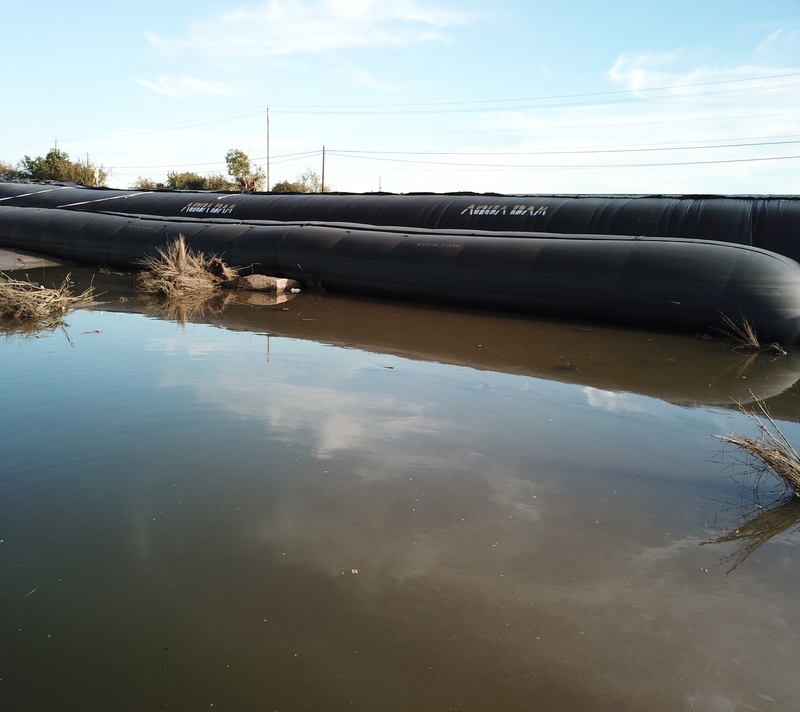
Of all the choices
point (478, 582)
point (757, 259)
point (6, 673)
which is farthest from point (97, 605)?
point (757, 259)

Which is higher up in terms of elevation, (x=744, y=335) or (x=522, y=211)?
(x=522, y=211)

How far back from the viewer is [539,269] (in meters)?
9.79

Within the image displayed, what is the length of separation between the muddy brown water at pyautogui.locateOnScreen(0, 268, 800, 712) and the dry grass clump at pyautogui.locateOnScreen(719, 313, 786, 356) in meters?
2.57

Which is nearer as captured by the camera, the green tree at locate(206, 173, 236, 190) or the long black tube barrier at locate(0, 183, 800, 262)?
the long black tube barrier at locate(0, 183, 800, 262)

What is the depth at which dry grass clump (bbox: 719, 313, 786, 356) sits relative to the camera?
816 cm

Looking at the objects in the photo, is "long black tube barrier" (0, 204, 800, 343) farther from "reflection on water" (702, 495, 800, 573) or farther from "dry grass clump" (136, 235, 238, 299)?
"reflection on water" (702, 495, 800, 573)

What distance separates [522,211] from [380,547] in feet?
37.2

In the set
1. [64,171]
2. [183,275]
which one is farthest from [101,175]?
[183,275]

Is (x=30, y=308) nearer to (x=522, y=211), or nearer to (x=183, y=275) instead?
(x=183, y=275)

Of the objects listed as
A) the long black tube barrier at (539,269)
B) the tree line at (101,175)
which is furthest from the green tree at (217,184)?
the long black tube barrier at (539,269)

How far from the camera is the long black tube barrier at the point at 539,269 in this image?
844 centimetres

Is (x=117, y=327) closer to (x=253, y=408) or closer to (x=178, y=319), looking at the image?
(x=178, y=319)

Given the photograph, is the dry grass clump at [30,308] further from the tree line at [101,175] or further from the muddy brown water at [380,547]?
the tree line at [101,175]

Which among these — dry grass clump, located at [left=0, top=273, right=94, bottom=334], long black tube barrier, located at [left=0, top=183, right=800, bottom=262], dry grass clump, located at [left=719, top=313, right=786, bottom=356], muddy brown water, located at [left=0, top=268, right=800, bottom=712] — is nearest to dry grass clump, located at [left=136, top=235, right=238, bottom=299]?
dry grass clump, located at [left=0, top=273, right=94, bottom=334]
